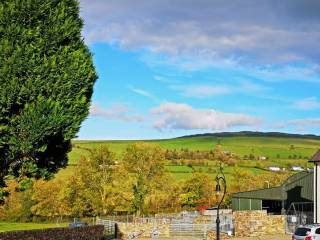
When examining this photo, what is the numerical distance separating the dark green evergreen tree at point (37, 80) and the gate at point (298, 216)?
32.5m

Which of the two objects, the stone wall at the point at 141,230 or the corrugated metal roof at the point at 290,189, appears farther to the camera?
the corrugated metal roof at the point at 290,189

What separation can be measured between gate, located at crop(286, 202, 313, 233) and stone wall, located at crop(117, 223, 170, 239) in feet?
36.7

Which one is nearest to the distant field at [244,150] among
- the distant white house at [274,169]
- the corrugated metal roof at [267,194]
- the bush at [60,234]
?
the distant white house at [274,169]

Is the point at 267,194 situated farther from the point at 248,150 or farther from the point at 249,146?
the point at 249,146

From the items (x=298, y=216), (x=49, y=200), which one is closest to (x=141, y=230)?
(x=298, y=216)

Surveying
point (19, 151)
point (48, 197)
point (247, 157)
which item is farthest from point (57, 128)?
point (247, 157)

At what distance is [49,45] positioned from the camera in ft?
66.5

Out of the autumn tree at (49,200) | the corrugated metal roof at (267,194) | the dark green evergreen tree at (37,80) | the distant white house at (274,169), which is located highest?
the dark green evergreen tree at (37,80)

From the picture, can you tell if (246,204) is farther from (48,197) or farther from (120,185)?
(48,197)

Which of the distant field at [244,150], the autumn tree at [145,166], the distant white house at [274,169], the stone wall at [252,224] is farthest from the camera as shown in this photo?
the distant white house at [274,169]

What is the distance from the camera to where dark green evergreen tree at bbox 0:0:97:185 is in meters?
A: 19.2

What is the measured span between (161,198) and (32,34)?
205ft

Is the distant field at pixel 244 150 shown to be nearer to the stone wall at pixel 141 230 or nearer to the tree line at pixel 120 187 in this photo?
the tree line at pixel 120 187

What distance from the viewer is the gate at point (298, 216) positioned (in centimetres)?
4878
